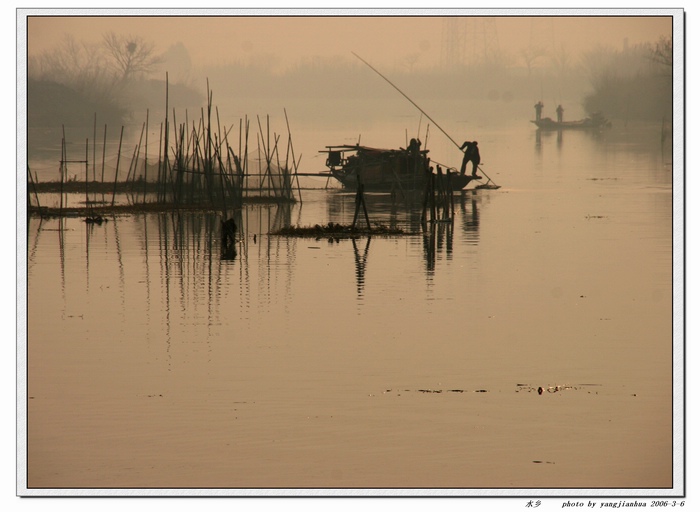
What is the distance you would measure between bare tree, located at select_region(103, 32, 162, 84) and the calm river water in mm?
3846

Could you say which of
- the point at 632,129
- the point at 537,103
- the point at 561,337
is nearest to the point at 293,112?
the point at 537,103

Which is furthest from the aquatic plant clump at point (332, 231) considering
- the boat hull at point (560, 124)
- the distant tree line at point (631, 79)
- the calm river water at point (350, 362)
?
the boat hull at point (560, 124)

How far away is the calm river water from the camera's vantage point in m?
8.99

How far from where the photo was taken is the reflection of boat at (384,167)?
28.9m

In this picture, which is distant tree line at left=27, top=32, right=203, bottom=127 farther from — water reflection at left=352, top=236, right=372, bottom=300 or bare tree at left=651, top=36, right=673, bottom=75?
bare tree at left=651, top=36, right=673, bottom=75

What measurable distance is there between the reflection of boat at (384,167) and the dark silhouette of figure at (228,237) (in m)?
10.1

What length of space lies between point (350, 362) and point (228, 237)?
25.0ft

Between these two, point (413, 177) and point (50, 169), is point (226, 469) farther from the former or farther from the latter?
point (50, 169)

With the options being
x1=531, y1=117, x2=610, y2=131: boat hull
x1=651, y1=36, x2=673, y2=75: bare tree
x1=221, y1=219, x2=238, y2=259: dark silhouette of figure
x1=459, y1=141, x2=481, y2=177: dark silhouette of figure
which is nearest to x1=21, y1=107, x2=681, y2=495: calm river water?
x1=221, y1=219, x2=238, y2=259: dark silhouette of figure

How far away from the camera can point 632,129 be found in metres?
56.8

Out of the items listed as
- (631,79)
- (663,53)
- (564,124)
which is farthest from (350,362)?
(564,124)

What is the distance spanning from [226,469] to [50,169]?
26.8 meters

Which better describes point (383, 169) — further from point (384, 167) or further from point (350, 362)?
point (350, 362)

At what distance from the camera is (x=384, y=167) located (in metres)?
29.8
